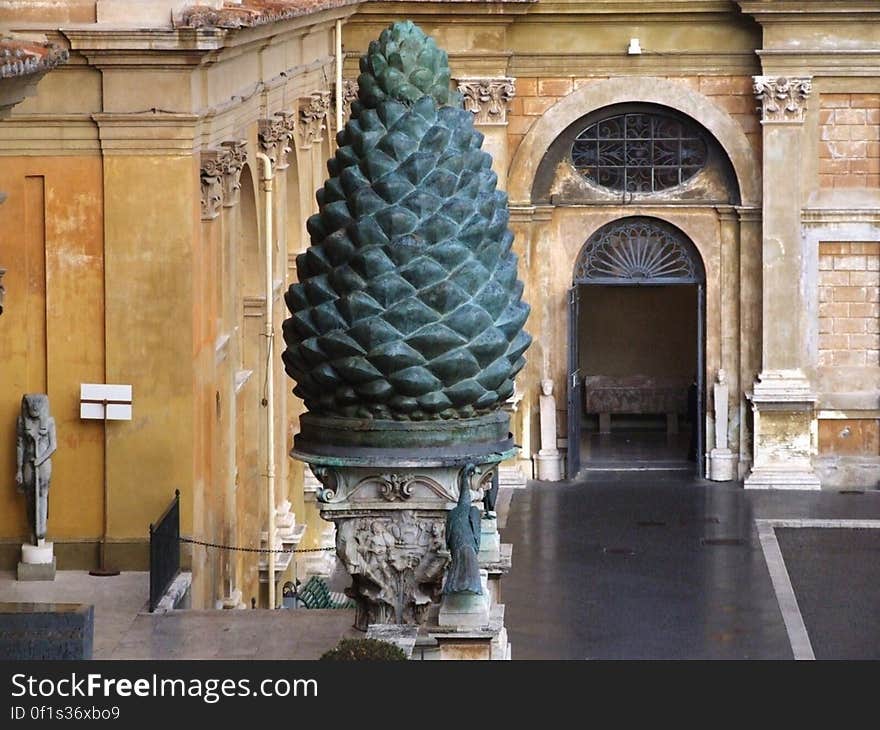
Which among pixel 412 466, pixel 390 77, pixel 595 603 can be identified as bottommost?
pixel 595 603

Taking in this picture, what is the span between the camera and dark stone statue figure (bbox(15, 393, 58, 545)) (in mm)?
21500

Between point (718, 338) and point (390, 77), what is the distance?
903 inches

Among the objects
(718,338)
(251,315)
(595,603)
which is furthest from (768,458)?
(251,315)

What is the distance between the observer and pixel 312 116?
30.0 meters

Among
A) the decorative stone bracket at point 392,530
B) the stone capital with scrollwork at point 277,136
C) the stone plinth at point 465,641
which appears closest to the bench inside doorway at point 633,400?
the stone capital with scrollwork at point 277,136

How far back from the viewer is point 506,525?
3212cm

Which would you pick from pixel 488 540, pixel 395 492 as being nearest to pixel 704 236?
pixel 488 540

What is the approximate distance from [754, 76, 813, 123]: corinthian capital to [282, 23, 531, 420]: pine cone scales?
2173 centimetres

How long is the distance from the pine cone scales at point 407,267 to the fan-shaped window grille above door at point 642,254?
74.0ft

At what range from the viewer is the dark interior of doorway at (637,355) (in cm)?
3934

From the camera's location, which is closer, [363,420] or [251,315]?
[363,420]

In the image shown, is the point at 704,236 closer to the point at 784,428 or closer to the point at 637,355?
the point at 784,428

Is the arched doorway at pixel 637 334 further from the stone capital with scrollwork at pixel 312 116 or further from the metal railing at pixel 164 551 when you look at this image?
the metal railing at pixel 164 551

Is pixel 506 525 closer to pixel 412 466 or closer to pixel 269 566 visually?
pixel 269 566
